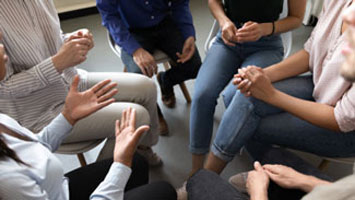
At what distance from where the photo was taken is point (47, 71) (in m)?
1.02

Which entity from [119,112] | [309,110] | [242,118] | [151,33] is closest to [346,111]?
[309,110]

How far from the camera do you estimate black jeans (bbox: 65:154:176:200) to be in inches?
37.0

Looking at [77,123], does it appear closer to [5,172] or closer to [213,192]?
[5,172]

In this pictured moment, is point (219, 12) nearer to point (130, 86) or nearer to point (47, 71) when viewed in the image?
point (130, 86)

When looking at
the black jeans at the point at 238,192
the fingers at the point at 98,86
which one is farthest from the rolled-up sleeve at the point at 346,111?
the fingers at the point at 98,86

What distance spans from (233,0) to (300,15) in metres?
0.33

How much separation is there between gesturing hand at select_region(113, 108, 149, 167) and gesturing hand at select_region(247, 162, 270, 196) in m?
0.39

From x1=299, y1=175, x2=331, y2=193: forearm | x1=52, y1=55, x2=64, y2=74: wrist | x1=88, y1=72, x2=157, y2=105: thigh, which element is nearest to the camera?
x1=299, y1=175, x2=331, y2=193: forearm

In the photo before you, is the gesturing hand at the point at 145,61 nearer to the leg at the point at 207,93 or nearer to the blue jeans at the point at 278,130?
the leg at the point at 207,93

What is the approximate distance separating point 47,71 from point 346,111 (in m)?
1.04

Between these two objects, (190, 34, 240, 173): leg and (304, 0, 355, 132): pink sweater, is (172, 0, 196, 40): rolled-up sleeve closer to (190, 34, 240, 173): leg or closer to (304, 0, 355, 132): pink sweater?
(190, 34, 240, 173): leg

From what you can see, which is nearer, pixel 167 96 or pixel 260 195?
pixel 260 195

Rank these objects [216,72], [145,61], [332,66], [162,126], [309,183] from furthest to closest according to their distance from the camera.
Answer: [162,126] < [145,61] < [216,72] < [332,66] < [309,183]

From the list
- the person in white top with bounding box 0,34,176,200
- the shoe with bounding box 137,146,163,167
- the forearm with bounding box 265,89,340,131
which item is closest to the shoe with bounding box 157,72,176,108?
the shoe with bounding box 137,146,163,167
